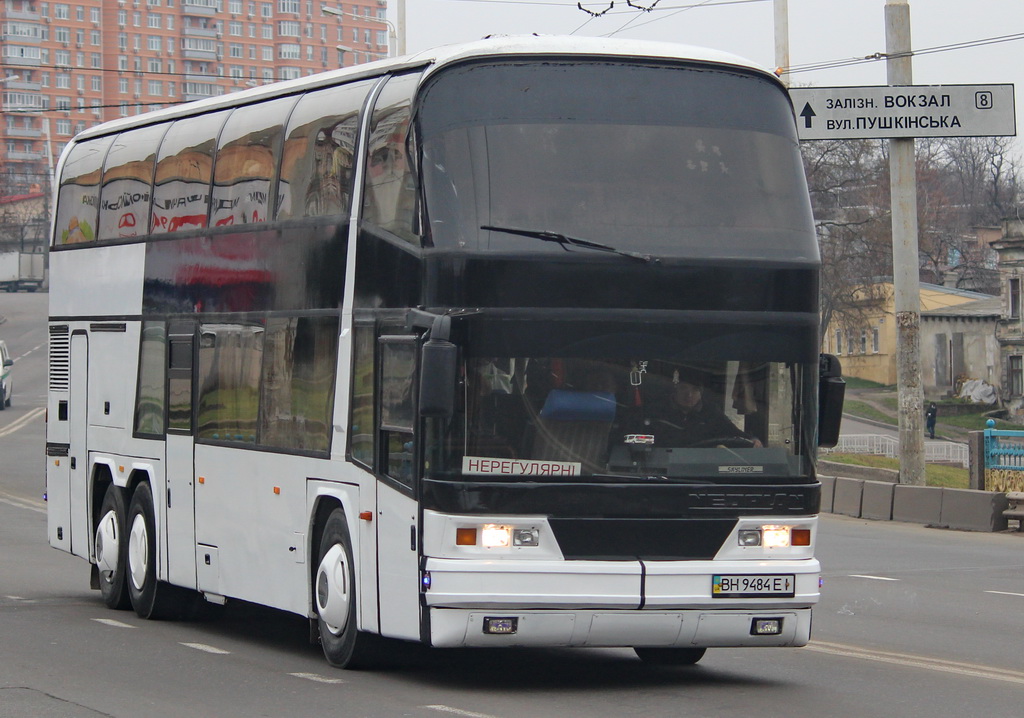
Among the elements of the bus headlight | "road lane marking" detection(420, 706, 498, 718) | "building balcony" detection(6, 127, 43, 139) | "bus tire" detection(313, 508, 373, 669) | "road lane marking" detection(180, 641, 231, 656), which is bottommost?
"road lane marking" detection(180, 641, 231, 656)

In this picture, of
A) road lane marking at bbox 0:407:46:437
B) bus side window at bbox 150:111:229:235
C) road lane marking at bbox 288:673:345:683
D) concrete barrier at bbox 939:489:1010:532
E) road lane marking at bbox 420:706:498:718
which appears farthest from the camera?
road lane marking at bbox 0:407:46:437

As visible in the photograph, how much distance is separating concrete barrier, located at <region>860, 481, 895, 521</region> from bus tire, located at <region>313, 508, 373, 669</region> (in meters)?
18.4

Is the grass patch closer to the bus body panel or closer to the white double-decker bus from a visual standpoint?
the bus body panel

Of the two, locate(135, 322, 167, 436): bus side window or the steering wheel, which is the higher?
locate(135, 322, 167, 436): bus side window

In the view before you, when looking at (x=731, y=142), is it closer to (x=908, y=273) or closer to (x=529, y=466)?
(x=529, y=466)

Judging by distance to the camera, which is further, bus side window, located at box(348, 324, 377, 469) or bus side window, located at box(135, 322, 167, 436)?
bus side window, located at box(135, 322, 167, 436)

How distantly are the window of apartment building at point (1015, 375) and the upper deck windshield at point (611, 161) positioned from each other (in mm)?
73318

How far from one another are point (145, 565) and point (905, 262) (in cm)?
1704

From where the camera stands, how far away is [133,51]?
173250 millimetres

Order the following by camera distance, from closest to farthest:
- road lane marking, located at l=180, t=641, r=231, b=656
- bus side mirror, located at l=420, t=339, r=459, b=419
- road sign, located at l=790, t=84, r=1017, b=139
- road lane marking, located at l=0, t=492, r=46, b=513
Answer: bus side mirror, located at l=420, t=339, r=459, b=419, road lane marking, located at l=180, t=641, r=231, b=656, road sign, located at l=790, t=84, r=1017, b=139, road lane marking, located at l=0, t=492, r=46, b=513

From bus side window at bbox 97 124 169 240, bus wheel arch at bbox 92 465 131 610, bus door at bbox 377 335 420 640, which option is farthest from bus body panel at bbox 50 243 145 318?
bus door at bbox 377 335 420 640

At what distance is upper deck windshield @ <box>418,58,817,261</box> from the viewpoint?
905cm

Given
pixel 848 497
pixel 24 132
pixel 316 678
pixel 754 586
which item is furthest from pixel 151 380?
pixel 24 132

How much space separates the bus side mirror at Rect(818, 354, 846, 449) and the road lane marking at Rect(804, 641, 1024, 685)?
1.72m
